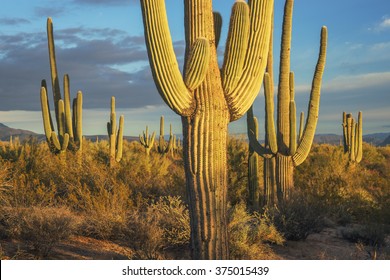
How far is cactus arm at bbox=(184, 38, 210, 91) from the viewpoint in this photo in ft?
21.6

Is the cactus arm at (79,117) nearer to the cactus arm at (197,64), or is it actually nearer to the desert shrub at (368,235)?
the desert shrub at (368,235)

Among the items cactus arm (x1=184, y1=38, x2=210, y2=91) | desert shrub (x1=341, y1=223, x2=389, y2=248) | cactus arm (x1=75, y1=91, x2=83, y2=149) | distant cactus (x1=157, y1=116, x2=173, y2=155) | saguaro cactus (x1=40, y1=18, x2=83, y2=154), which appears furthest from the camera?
distant cactus (x1=157, y1=116, x2=173, y2=155)

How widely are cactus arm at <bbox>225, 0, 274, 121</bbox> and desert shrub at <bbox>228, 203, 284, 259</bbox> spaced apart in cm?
238

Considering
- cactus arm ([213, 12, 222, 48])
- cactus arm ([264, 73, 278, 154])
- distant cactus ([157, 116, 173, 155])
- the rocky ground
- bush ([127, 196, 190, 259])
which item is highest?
cactus arm ([213, 12, 222, 48])

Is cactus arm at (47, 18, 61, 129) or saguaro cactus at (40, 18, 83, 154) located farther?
cactus arm at (47, 18, 61, 129)

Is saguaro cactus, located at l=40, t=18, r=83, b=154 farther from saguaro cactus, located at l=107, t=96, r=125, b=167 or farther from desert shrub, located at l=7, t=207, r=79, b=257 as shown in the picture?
desert shrub, located at l=7, t=207, r=79, b=257

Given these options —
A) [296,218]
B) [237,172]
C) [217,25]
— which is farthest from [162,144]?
[217,25]

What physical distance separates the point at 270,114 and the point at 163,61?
6.04 metres

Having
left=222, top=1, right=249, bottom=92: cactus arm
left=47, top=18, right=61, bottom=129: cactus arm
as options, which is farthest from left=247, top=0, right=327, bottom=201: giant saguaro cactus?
left=47, top=18, right=61, bottom=129: cactus arm

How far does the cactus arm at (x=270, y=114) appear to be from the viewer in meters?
11.9

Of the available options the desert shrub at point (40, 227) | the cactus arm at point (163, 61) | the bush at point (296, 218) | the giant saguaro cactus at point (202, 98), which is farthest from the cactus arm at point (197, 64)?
the bush at point (296, 218)

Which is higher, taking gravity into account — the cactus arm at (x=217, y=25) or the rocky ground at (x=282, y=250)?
the cactus arm at (x=217, y=25)

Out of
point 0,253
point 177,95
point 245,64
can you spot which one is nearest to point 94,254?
point 0,253

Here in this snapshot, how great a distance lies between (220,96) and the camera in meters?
6.91
